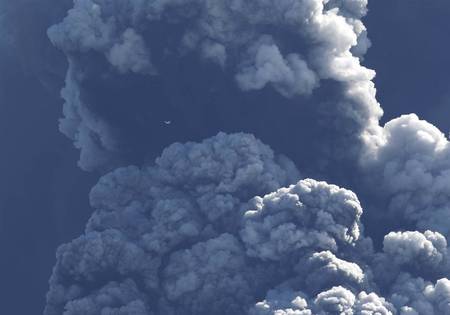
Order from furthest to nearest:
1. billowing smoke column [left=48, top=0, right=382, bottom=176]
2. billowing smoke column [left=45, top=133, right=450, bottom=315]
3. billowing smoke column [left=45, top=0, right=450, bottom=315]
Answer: billowing smoke column [left=48, top=0, right=382, bottom=176] < billowing smoke column [left=45, top=0, right=450, bottom=315] < billowing smoke column [left=45, top=133, right=450, bottom=315]

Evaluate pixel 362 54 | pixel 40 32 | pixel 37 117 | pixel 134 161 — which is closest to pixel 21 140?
pixel 37 117

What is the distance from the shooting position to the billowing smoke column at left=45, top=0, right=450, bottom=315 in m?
50.1

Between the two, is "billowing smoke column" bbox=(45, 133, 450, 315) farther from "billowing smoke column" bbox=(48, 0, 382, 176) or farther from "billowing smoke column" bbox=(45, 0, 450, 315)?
"billowing smoke column" bbox=(48, 0, 382, 176)

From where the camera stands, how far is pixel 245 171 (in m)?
52.5

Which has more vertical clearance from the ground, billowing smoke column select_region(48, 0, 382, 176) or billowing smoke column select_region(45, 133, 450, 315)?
billowing smoke column select_region(48, 0, 382, 176)

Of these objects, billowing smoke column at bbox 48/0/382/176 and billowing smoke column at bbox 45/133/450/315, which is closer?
billowing smoke column at bbox 45/133/450/315

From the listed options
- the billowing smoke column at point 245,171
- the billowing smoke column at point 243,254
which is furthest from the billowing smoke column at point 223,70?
the billowing smoke column at point 243,254

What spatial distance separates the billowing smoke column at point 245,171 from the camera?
164 feet

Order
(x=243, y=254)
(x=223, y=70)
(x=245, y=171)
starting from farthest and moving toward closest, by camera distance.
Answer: (x=223, y=70), (x=245, y=171), (x=243, y=254)

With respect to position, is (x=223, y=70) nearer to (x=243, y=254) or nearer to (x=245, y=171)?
(x=245, y=171)

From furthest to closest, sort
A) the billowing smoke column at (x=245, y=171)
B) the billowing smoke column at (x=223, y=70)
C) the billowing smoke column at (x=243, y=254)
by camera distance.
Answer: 1. the billowing smoke column at (x=223, y=70)
2. the billowing smoke column at (x=245, y=171)
3. the billowing smoke column at (x=243, y=254)

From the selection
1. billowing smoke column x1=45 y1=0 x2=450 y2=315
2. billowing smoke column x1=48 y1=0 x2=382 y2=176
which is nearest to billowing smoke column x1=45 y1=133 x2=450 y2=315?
billowing smoke column x1=45 y1=0 x2=450 y2=315

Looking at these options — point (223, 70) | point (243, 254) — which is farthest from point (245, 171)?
point (223, 70)

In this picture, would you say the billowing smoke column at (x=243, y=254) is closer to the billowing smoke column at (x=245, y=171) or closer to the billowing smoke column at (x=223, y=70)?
the billowing smoke column at (x=245, y=171)
